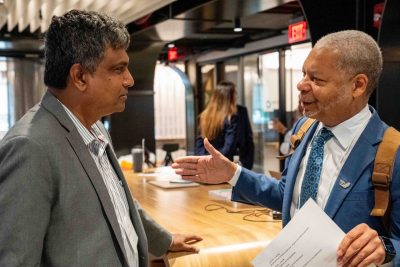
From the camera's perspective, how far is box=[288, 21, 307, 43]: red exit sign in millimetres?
5105

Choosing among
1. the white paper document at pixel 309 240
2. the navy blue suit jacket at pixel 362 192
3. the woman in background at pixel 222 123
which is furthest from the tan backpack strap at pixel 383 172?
the woman in background at pixel 222 123

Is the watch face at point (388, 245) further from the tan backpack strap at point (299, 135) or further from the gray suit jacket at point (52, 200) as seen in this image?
the gray suit jacket at point (52, 200)

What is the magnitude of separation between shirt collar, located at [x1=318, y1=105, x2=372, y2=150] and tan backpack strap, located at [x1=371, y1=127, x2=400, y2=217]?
11 centimetres

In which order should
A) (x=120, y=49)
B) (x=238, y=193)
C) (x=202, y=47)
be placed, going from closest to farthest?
(x=120, y=49) → (x=238, y=193) → (x=202, y=47)

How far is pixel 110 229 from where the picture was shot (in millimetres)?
1340

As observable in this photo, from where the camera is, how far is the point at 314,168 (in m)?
1.55

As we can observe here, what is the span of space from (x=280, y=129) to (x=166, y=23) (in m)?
2.45

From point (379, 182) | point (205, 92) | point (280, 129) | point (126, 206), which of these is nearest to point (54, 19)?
point (126, 206)

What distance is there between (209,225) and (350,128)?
1.27 metres

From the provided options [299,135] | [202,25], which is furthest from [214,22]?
[299,135]

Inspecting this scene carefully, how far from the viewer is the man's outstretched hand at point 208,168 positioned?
1776 mm

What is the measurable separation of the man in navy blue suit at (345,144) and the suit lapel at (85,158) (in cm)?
62

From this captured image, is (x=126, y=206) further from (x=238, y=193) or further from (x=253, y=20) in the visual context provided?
(x=253, y=20)

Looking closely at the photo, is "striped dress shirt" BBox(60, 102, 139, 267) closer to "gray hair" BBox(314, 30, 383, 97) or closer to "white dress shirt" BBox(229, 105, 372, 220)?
"white dress shirt" BBox(229, 105, 372, 220)
